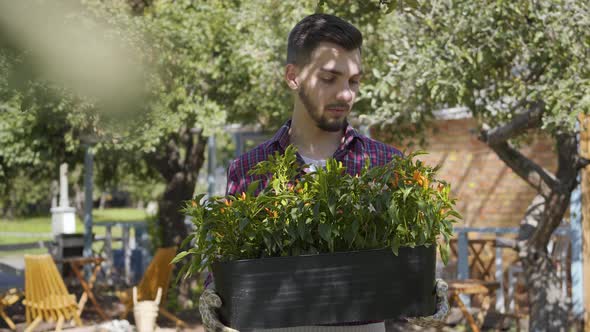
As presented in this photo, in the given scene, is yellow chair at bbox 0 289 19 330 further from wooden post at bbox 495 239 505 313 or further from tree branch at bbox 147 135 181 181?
wooden post at bbox 495 239 505 313

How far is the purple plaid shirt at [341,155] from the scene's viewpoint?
2.06m

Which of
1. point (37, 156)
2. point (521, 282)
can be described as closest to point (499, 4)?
point (521, 282)

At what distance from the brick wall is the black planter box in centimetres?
713

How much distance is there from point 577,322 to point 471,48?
352 centimetres

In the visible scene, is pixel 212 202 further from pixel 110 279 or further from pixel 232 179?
pixel 110 279

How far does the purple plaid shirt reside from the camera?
6.75 feet

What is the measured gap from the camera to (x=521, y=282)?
8.41 metres

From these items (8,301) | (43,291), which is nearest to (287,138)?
(43,291)

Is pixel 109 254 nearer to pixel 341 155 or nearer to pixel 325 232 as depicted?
pixel 341 155

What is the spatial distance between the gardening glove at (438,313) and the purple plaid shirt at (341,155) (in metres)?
0.42

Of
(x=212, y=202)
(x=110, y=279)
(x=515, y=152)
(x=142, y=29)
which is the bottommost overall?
(x=110, y=279)

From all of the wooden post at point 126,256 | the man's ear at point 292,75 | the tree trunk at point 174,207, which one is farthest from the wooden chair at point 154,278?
the man's ear at point 292,75

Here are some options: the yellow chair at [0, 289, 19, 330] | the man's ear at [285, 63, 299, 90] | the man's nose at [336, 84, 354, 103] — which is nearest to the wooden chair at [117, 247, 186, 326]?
the yellow chair at [0, 289, 19, 330]

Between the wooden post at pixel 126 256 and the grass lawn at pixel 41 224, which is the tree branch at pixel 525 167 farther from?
the grass lawn at pixel 41 224
